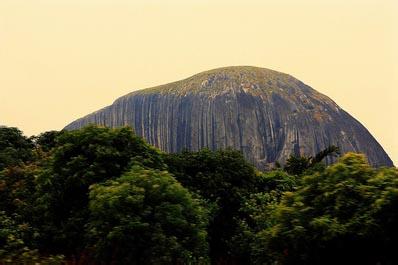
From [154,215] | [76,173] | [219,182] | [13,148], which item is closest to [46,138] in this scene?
[13,148]

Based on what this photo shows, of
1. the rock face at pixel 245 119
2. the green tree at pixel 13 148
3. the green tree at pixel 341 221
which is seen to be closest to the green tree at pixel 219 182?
the green tree at pixel 13 148

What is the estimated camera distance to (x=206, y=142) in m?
160

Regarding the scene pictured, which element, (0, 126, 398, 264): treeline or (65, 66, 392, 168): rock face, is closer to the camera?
(0, 126, 398, 264): treeline

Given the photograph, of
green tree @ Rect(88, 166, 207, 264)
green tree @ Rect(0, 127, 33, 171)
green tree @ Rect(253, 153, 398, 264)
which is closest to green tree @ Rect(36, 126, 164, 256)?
green tree @ Rect(88, 166, 207, 264)

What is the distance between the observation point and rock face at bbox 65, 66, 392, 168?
161375 millimetres

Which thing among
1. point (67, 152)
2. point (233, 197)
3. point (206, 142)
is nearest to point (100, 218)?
point (67, 152)

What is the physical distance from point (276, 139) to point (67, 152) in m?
144

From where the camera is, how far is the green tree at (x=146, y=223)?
14.7 metres

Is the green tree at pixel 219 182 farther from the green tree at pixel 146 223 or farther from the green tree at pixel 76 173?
the green tree at pixel 146 223

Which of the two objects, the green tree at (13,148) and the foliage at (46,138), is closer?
the green tree at (13,148)

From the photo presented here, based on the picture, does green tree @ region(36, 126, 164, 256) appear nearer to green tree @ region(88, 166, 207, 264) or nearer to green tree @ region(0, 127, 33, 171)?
green tree @ region(88, 166, 207, 264)

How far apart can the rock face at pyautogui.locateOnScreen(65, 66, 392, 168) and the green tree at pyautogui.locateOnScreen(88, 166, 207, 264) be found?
13978 centimetres

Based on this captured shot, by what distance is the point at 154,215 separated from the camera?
1554 centimetres

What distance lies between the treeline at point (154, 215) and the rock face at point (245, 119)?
134517 millimetres
